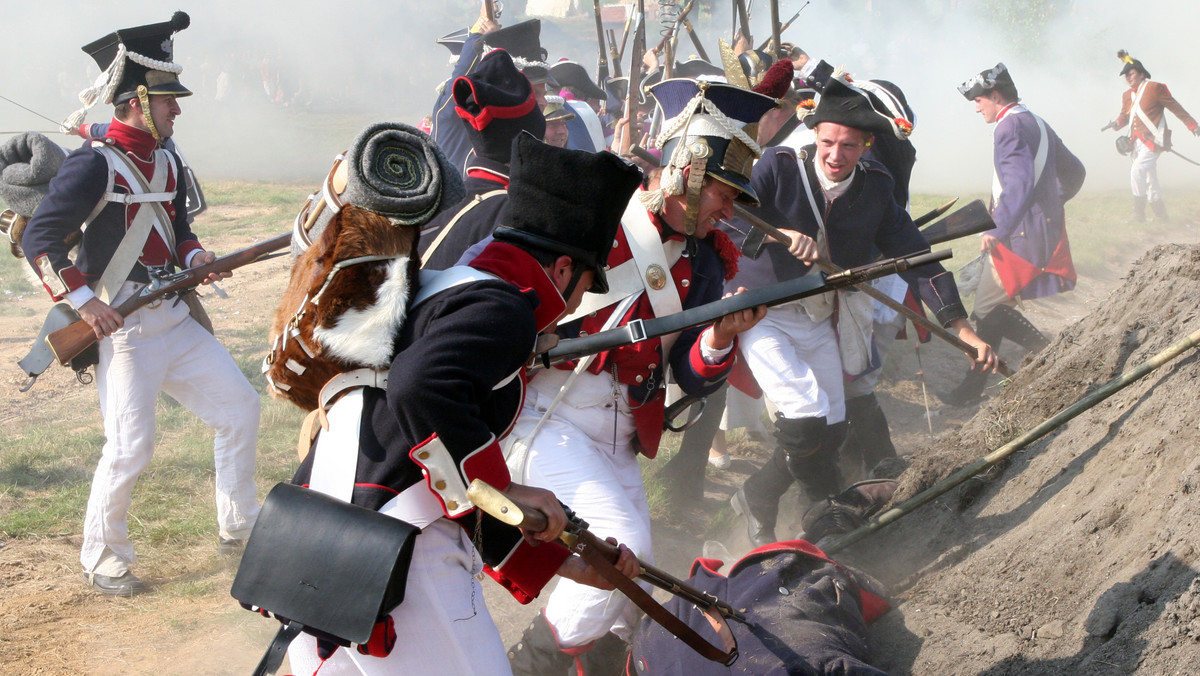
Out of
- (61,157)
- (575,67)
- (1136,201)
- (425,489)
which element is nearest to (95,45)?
→ (61,157)

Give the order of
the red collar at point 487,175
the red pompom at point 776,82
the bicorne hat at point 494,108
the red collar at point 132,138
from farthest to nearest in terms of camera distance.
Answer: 1. the red collar at point 132,138
2. the bicorne hat at point 494,108
3. the red collar at point 487,175
4. the red pompom at point 776,82

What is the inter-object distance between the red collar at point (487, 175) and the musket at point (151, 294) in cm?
158

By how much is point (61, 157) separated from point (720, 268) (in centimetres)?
345

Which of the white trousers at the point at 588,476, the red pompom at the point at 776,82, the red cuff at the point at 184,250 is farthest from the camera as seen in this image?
the red cuff at the point at 184,250

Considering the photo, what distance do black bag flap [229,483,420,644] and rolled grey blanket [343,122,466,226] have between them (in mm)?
680

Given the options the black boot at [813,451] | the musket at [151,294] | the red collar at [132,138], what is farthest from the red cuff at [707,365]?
the red collar at [132,138]

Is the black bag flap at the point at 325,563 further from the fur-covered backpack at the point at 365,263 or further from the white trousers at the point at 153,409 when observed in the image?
the white trousers at the point at 153,409

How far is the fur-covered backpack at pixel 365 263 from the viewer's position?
2.11m

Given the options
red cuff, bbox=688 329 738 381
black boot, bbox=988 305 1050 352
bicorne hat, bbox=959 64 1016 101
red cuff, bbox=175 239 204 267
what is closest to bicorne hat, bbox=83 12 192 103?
red cuff, bbox=175 239 204 267

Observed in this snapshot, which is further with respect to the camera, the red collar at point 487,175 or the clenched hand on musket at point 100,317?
the clenched hand on musket at point 100,317

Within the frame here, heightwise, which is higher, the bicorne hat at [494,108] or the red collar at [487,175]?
the bicorne hat at [494,108]

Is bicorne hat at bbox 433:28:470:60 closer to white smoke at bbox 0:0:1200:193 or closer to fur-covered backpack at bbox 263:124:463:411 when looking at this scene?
fur-covered backpack at bbox 263:124:463:411

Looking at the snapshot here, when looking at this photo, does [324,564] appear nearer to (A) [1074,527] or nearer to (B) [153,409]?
(A) [1074,527]

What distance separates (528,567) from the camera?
252 centimetres
